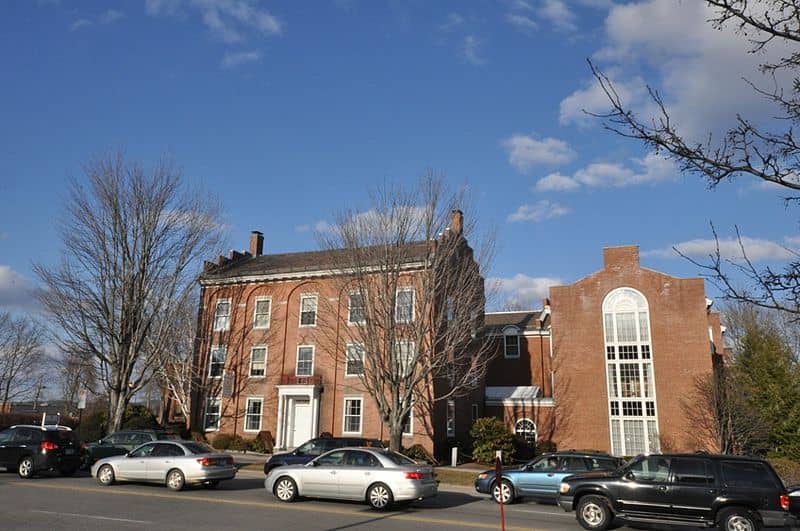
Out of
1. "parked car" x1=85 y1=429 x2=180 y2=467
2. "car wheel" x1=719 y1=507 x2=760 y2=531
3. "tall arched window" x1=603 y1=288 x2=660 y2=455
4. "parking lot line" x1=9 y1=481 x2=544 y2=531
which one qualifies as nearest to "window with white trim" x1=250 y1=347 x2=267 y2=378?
"parked car" x1=85 y1=429 x2=180 y2=467

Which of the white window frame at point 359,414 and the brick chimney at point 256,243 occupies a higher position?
the brick chimney at point 256,243

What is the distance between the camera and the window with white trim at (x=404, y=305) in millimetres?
26098

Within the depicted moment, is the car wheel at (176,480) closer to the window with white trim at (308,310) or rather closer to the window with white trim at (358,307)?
the window with white trim at (358,307)

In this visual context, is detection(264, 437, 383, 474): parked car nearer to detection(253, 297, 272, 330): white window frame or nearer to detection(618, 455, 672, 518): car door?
detection(618, 455, 672, 518): car door

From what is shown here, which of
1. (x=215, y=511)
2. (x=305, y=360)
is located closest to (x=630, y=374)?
(x=305, y=360)

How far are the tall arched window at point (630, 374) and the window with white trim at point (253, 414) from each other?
66.9ft

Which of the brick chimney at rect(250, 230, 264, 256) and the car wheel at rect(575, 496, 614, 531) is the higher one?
the brick chimney at rect(250, 230, 264, 256)

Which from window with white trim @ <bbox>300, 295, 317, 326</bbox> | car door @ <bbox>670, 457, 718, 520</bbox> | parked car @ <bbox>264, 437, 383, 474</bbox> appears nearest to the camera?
car door @ <bbox>670, 457, 718, 520</bbox>

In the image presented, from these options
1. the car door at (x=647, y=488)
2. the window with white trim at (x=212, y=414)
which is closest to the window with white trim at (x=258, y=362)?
the window with white trim at (x=212, y=414)

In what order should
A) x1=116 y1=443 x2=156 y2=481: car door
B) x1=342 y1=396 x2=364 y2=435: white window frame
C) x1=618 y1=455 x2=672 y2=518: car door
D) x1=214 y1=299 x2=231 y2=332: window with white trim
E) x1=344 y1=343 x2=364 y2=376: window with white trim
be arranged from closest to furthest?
x1=618 y1=455 x2=672 y2=518: car door < x1=116 y1=443 x2=156 y2=481: car door < x1=344 y1=343 x2=364 y2=376: window with white trim < x1=342 y1=396 x2=364 y2=435: white window frame < x1=214 y1=299 x2=231 y2=332: window with white trim

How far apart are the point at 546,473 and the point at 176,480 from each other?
33.7 ft

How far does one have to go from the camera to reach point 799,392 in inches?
1182

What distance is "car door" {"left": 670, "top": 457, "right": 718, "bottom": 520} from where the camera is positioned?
11.6 meters

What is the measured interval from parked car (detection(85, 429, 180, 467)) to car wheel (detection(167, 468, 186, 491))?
18.0 ft
